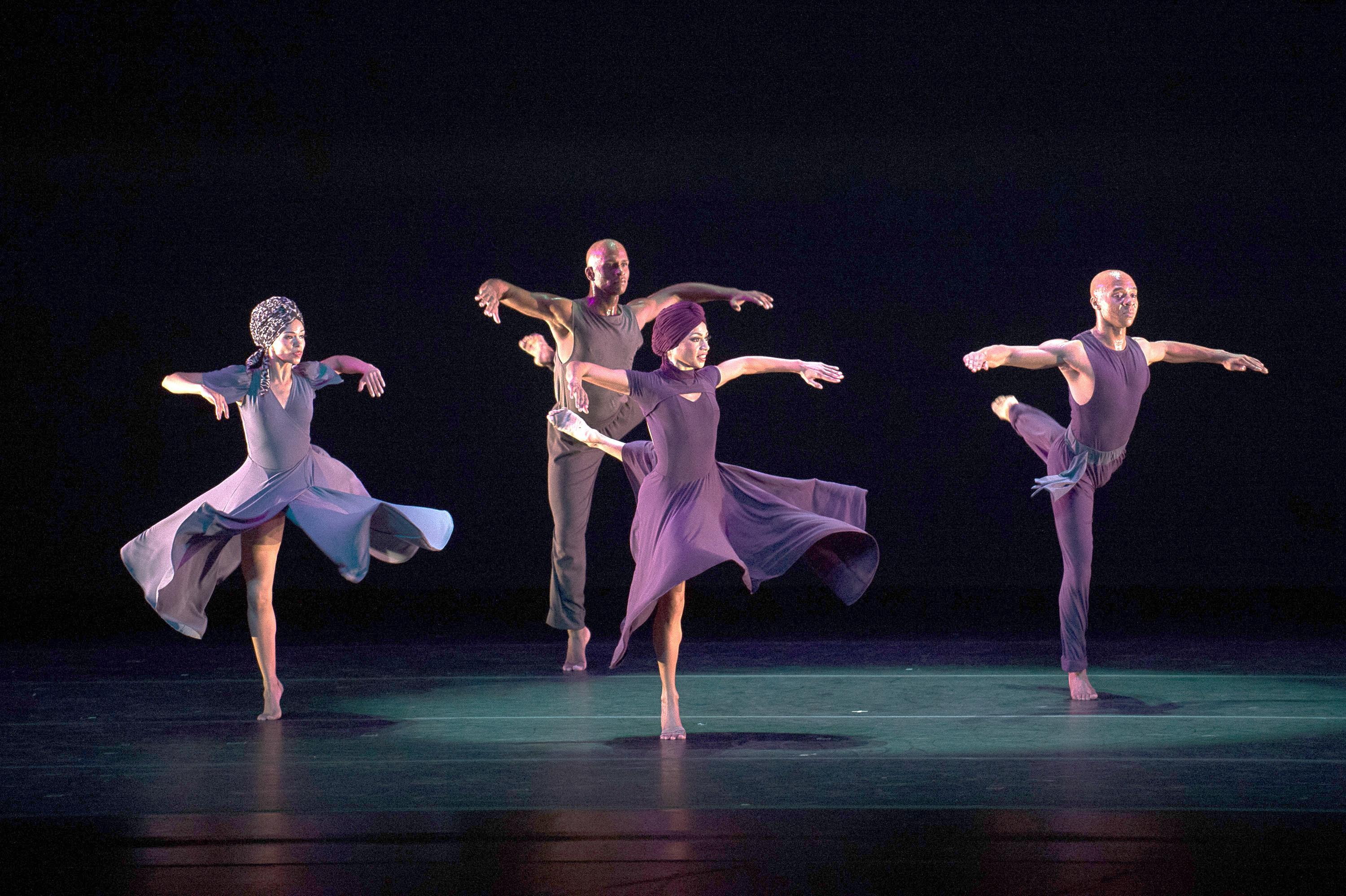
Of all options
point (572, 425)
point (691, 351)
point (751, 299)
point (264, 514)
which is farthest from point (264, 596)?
point (751, 299)

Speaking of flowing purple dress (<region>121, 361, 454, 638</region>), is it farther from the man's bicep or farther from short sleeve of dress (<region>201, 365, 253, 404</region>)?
the man's bicep

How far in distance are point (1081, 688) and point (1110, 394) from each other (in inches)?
39.0

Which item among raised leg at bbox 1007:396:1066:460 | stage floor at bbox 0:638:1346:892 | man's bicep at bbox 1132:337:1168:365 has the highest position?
man's bicep at bbox 1132:337:1168:365

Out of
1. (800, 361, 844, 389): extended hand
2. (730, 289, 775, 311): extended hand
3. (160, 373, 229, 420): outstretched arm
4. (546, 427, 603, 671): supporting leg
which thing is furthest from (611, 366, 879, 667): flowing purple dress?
(546, 427, 603, 671): supporting leg

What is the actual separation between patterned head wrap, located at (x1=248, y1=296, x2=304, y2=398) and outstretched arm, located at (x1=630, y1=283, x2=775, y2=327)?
1446 millimetres

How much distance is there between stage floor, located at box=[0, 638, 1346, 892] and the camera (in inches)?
108

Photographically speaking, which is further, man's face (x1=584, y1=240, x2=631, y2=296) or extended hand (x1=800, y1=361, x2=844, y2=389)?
man's face (x1=584, y1=240, x2=631, y2=296)

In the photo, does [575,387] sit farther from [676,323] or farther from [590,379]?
[676,323]

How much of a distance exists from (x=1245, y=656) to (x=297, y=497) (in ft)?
12.0

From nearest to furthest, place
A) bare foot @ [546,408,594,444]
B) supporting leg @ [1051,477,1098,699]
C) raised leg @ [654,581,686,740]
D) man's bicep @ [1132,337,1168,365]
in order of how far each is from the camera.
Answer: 1. raised leg @ [654,581,686,740]
2. bare foot @ [546,408,594,444]
3. supporting leg @ [1051,477,1098,699]
4. man's bicep @ [1132,337,1168,365]

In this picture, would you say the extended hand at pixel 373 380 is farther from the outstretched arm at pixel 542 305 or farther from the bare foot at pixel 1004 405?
the bare foot at pixel 1004 405

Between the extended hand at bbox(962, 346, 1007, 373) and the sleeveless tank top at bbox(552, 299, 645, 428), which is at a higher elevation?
the sleeveless tank top at bbox(552, 299, 645, 428)

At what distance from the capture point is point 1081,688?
472 cm

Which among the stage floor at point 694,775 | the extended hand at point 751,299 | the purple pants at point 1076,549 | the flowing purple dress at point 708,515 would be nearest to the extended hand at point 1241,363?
the purple pants at point 1076,549
